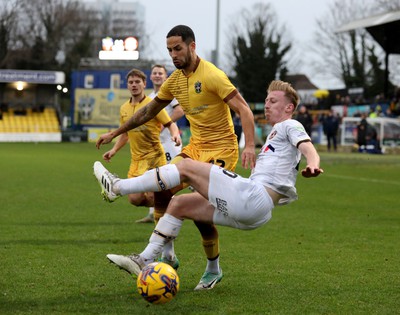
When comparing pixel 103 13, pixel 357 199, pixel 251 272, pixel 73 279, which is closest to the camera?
pixel 73 279

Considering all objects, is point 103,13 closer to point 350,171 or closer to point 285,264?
point 350,171

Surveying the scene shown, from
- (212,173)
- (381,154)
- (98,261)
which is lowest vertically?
(381,154)

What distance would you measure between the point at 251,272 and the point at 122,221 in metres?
4.67

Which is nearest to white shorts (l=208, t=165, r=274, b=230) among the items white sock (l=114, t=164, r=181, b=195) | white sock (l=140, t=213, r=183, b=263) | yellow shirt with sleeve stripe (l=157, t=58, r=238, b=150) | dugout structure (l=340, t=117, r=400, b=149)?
white sock (l=114, t=164, r=181, b=195)

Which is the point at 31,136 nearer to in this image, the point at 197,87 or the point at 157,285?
the point at 197,87

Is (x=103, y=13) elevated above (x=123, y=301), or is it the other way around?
(x=103, y=13)

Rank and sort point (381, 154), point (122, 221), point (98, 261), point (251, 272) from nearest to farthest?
point (251, 272) → point (98, 261) → point (122, 221) → point (381, 154)

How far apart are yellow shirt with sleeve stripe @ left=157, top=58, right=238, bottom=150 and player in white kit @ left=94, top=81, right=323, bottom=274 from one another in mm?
785

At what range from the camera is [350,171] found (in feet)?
80.6

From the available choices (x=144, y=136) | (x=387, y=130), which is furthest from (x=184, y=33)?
(x=387, y=130)

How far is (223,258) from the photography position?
342 inches

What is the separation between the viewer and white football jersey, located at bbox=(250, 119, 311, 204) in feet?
20.9

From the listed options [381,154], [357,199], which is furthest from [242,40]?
[357,199]

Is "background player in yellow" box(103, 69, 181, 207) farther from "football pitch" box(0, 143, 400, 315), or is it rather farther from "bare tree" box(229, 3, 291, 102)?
"bare tree" box(229, 3, 291, 102)
